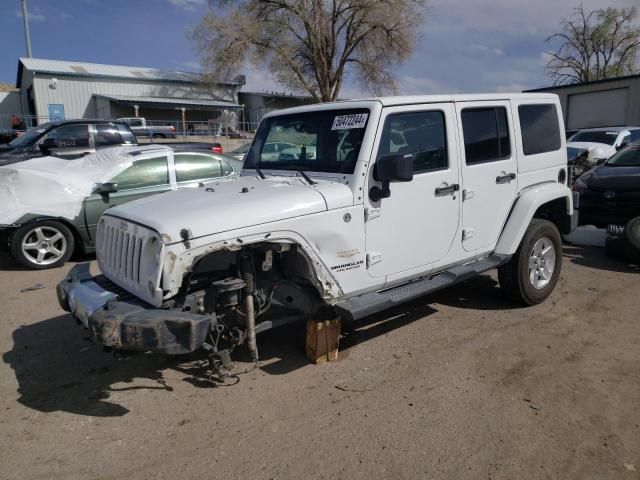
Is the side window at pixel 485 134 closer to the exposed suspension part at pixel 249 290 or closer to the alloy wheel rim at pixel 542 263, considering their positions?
the alloy wheel rim at pixel 542 263

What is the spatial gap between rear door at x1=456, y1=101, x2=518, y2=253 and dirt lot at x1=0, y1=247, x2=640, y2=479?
0.93 m

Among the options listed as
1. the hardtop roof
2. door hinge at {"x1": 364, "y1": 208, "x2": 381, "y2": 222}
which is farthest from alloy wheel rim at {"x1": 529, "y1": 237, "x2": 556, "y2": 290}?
door hinge at {"x1": 364, "y1": 208, "x2": 381, "y2": 222}

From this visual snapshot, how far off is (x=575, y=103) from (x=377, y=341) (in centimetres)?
2660

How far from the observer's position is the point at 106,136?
11.6 m

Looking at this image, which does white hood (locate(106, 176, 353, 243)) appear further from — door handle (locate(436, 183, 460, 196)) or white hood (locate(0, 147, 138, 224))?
white hood (locate(0, 147, 138, 224))

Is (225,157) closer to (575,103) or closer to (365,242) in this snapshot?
(365,242)

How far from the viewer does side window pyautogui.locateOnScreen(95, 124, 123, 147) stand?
37.8 feet

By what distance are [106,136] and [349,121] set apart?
30.5 feet

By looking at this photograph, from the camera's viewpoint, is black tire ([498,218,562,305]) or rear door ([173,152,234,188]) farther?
rear door ([173,152,234,188])

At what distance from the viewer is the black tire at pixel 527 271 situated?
16.5 ft

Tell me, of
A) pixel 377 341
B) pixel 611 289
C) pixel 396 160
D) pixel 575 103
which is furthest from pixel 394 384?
pixel 575 103

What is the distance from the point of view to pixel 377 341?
452cm

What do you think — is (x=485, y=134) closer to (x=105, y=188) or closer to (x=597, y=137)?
(x=105, y=188)

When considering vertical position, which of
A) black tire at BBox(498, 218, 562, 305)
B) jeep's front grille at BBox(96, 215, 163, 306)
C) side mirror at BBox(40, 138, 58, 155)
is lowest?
black tire at BBox(498, 218, 562, 305)
